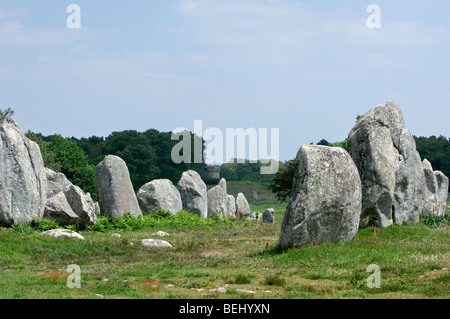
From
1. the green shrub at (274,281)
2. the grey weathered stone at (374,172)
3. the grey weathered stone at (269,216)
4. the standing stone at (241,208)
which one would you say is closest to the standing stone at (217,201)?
the standing stone at (241,208)

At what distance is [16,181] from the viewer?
84.0 ft

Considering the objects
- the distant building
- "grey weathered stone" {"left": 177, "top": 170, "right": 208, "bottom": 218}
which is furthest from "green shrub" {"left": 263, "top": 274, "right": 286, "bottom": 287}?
the distant building

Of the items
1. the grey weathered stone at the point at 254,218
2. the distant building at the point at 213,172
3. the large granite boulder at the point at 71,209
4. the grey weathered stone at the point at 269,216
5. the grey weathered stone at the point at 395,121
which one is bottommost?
the grey weathered stone at the point at 254,218

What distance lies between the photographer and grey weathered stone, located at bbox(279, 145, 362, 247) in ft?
60.7

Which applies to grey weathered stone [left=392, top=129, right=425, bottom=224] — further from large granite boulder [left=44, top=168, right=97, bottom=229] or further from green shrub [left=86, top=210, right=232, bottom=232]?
large granite boulder [left=44, top=168, right=97, bottom=229]

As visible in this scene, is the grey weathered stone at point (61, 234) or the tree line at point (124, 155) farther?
the tree line at point (124, 155)

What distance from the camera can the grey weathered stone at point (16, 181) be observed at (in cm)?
2528

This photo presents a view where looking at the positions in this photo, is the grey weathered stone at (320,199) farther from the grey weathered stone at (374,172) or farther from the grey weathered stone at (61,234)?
the grey weathered stone at (61,234)

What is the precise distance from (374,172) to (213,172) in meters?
79.8

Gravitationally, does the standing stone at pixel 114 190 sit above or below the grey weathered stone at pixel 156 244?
above

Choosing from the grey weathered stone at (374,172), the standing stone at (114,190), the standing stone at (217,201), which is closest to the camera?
the grey weathered stone at (374,172)

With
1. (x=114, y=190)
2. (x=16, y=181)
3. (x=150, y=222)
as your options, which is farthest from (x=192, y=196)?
(x=16, y=181)

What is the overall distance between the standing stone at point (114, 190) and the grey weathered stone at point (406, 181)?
42.3 feet

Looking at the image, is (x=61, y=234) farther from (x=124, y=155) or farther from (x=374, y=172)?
(x=124, y=155)
